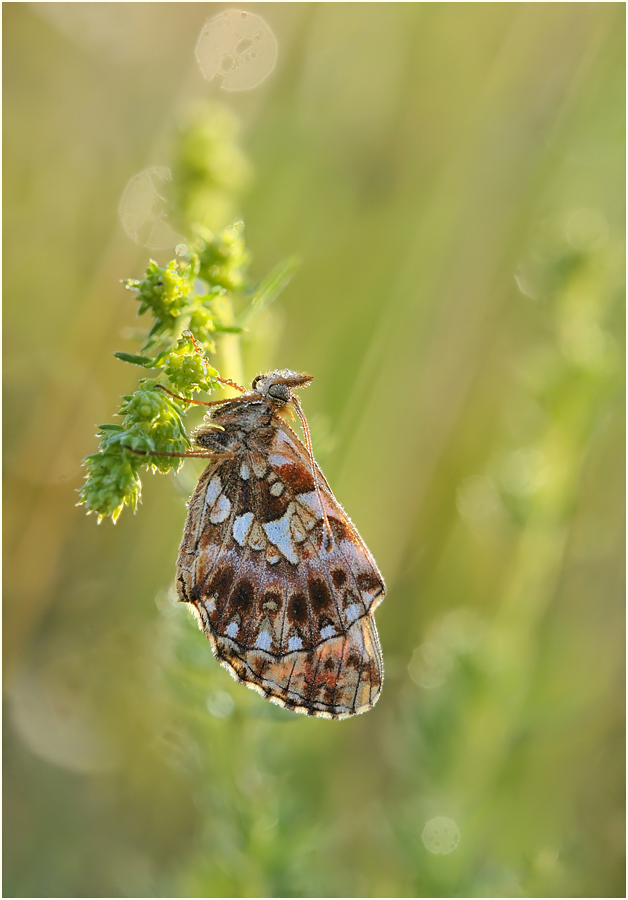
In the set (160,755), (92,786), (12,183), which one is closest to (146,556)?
(160,755)

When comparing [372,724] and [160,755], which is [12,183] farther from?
[372,724]

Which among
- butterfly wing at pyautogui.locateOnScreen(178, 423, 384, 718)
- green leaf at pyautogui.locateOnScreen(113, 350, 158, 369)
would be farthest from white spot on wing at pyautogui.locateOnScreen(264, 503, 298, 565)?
green leaf at pyautogui.locateOnScreen(113, 350, 158, 369)

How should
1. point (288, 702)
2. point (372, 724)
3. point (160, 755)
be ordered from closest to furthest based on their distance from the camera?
1. point (288, 702)
2. point (160, 755)
3. point (372, 724)

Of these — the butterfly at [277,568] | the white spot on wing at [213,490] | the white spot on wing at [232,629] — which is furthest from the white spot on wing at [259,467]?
the white spot on wing at [232,629]

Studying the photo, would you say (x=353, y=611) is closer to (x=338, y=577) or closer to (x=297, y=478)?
(x=338, y=577)

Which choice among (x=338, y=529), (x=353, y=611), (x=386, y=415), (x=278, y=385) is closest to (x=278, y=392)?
(x=278, y=385)

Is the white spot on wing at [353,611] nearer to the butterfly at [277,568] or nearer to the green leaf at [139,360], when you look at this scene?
the butterfly at [277,568]
